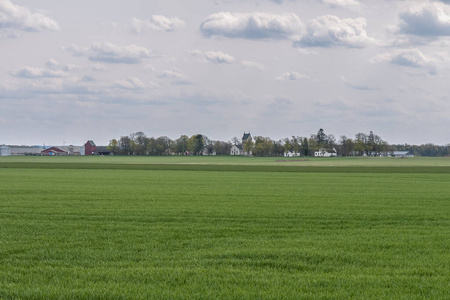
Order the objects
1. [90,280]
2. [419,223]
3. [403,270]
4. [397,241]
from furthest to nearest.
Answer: [419,223] < [397,241] < [403,270] < [90,280]

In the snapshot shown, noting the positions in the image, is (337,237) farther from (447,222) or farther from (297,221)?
(447,222)

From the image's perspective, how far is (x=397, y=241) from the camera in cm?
1520

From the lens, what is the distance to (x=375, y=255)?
513 inches

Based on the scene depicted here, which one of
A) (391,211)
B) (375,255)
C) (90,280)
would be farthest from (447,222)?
(90,280)

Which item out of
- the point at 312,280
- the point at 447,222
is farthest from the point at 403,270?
the point at 447,222

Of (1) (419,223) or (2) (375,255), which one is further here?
(1) (419,223)

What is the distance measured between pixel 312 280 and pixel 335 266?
160 cm

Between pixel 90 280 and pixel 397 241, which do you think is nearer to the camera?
pixel 90 280

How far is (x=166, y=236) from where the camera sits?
51.9ft

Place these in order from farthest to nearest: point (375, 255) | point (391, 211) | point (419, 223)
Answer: point (391, 211) < point (419, 223) < point (375, 255)

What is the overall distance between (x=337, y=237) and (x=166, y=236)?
17.8 feet

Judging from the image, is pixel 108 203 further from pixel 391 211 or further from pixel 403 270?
pixel 403 270

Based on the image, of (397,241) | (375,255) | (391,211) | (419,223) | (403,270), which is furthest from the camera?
(391,211)

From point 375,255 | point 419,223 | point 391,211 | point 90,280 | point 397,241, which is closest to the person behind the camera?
point 90,280
